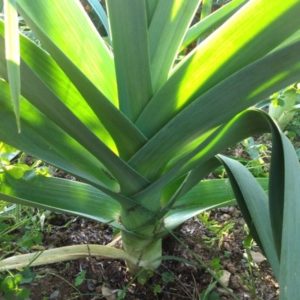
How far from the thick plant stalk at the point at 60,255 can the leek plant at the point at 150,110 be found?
0.5 inches

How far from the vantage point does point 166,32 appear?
73cm

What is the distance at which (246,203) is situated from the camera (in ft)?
2.39

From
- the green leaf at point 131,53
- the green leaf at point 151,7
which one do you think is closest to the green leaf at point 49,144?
the green leaf at point 131,53

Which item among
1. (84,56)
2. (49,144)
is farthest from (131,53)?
(49,144)

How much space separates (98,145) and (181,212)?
28cm

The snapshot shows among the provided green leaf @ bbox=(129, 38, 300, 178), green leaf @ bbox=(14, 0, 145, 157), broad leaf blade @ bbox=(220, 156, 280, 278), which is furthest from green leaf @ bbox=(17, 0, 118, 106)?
broad leaf blade @ bbox=(220, 156, 280, 278)

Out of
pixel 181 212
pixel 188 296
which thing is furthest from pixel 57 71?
pixel 188 296

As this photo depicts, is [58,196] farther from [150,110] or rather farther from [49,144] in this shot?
[150,110]

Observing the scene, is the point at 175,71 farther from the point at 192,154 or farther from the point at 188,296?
the point at 188,296

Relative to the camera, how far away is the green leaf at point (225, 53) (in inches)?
23.5

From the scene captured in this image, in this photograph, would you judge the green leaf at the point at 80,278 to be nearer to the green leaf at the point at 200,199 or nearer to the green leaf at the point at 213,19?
the green leaf at the point at 200,199

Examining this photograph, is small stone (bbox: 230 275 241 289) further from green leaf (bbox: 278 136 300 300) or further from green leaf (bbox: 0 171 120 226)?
green leaf (bbox: 278 136 300 300)

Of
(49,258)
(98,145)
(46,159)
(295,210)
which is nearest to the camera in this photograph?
(295,210)

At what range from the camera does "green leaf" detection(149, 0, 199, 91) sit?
715 mm
